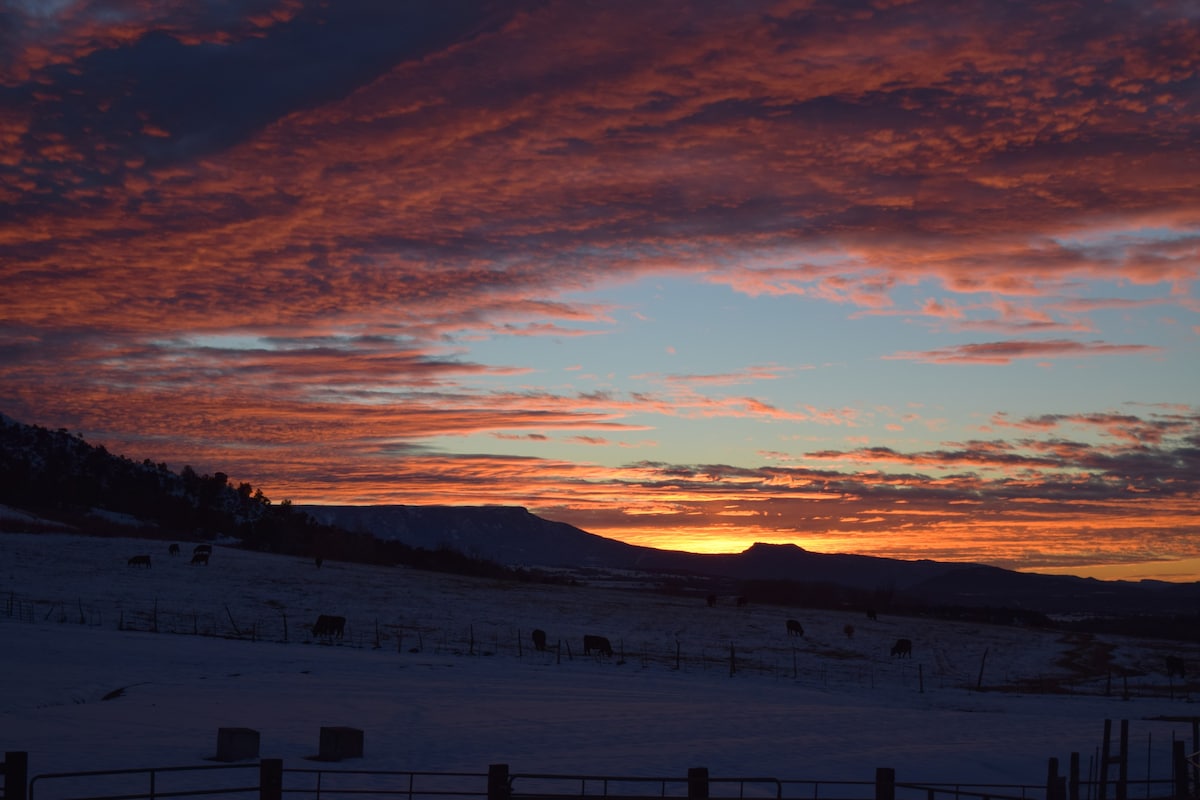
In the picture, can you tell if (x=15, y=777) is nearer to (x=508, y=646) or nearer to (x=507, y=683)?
(x=507, y=683)

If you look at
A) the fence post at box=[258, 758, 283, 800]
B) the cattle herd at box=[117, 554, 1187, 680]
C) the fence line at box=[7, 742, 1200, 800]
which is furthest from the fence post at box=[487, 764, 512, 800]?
the cattle herd at box=[117, 554, 1187, 680]

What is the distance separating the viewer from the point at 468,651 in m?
50.2

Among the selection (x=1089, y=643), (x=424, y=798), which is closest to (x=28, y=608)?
(x=424, y=798)

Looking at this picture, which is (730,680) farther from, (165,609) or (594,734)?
(165,609)

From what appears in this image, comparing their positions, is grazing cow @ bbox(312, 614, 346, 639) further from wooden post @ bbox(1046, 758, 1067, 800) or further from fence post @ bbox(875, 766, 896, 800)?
fence post @ bbox(875, 766, 896, 800)

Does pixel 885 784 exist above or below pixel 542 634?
above

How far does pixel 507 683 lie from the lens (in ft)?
131

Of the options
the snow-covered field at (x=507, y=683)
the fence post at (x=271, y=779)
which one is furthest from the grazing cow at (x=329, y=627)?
the fence post at (x=271, y=779)

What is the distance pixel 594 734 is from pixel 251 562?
56.6m

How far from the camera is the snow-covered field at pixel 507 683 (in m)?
26.7

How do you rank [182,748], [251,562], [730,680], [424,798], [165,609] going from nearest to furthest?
1. [424,798]
2. [182,748]
3. [730,680]
4. [165,609]
5. [251,562]

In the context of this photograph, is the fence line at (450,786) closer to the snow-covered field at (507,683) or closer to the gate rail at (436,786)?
the gate rail at (436,786)

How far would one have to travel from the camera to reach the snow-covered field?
26688 mm

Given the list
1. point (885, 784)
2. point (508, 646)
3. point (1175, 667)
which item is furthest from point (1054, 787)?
point (1175, 667)
